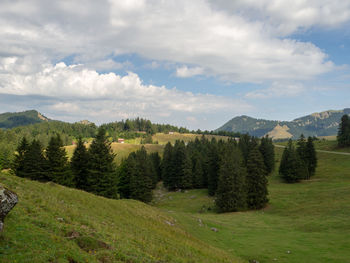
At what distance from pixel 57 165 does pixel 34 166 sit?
4.88 meters

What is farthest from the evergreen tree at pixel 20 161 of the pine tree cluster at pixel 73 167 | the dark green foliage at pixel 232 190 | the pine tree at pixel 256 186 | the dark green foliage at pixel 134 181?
the pine tree at pixel 256 186

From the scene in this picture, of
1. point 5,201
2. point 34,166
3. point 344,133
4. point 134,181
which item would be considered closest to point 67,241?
point 5,201

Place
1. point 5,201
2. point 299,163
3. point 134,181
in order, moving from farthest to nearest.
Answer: point 299,163, point 134,181, point 5,201

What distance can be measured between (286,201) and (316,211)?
11.8 metres

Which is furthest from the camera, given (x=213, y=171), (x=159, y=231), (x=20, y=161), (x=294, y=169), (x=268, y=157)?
(x=268, y=157)

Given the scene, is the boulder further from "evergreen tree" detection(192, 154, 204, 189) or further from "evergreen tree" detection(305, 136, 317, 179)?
"evergreen tree" detection(305, 136, 317, 179)

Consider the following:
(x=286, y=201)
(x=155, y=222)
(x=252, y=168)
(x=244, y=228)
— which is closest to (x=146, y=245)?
(x=155, y=222)

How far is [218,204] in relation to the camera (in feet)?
193

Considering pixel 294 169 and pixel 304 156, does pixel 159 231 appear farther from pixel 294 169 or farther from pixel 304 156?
pixel 304 156

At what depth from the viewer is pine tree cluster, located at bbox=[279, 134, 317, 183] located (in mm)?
82162

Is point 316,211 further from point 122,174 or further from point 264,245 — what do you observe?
A: point 122,174

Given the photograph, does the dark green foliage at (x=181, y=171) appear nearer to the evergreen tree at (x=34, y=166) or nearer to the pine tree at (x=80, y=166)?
the pine tree at (x=80, y=166)

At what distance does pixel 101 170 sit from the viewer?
49812mm

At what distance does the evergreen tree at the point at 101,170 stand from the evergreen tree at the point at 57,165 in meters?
4.83
